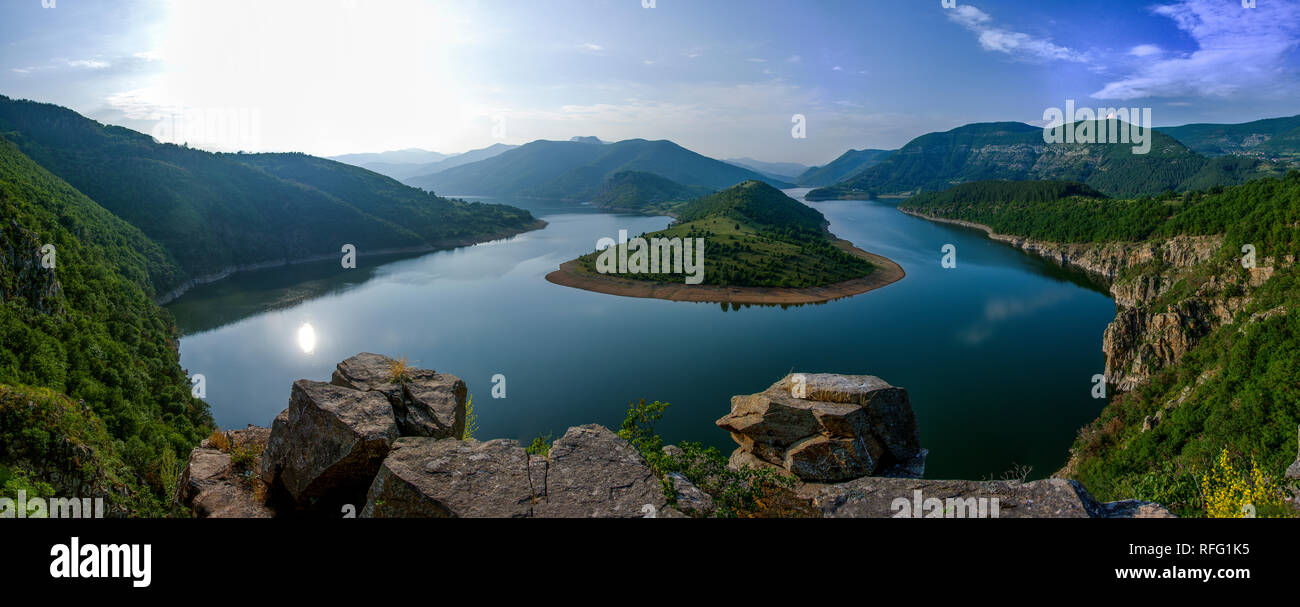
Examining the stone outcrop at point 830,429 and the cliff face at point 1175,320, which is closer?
the stone outcrop at point 830,429

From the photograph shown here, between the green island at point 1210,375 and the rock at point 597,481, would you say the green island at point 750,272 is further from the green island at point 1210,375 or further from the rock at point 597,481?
the rock at point 597,481

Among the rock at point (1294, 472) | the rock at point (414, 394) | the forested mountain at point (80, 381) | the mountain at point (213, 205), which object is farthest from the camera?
the mountain at point (213, 205)

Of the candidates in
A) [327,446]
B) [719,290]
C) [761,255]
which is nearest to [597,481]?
[327,446]

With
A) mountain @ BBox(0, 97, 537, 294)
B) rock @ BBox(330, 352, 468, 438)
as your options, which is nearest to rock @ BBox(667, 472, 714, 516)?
rock @ BBox(330, 352, 468, 438)

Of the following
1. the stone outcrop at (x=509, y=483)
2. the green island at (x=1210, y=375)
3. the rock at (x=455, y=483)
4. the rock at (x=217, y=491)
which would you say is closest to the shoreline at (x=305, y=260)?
the rock at (x=217, y=491)

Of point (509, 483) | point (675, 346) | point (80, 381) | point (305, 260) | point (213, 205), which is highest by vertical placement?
point (213, 205)

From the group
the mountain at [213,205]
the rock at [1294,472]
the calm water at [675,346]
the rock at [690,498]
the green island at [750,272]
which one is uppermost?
the mountain at [213,205]

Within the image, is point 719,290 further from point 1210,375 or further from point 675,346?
point 1210,375

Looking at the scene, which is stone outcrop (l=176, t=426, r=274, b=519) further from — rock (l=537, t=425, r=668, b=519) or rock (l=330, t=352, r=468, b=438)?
rock (l=537, t=425, r=668, b=519)
